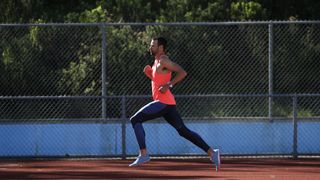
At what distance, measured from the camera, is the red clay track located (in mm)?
12375

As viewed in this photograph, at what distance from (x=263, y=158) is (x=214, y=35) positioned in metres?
2.83

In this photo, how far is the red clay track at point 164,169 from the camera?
12375mm

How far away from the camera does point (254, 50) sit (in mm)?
17094

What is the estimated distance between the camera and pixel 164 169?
1350 centimetres

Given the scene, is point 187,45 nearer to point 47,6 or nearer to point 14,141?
point 14,141

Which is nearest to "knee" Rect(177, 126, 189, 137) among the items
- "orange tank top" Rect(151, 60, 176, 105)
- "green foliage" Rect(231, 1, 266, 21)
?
"orange tank top" Rect(151, 60, 176, 105)

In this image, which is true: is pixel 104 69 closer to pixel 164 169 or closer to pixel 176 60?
pixel 176 60

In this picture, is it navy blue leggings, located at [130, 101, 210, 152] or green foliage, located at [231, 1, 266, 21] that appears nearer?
navy blue leggings, located at [130, 101, 210, 152]

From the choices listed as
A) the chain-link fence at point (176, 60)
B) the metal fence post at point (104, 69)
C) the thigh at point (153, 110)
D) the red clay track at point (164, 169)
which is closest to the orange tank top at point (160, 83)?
the thigh at point (153, 110)

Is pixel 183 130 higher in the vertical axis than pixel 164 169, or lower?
higher

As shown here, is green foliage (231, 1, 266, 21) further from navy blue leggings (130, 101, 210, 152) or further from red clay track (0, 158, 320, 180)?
navy blue leggings (130, 101, 210, 152)

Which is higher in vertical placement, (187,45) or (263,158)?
(187,45)

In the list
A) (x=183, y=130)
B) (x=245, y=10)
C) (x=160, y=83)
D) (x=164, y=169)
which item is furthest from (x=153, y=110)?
(x=245, y=10)

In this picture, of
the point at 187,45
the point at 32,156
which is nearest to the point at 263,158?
the point at 187,45
